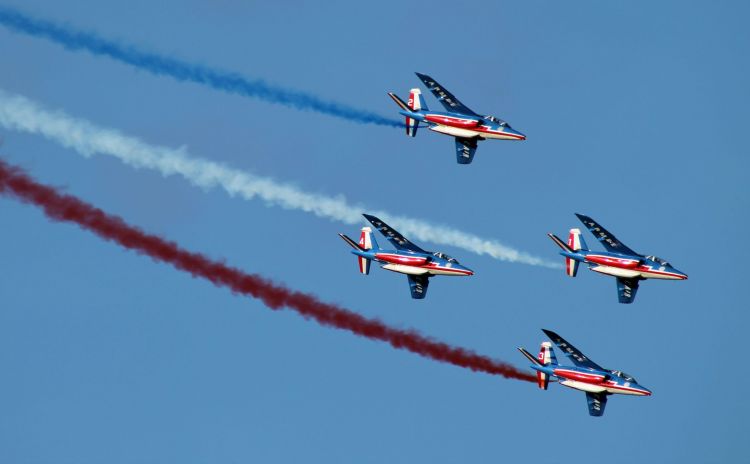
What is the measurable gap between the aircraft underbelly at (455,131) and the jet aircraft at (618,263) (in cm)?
637

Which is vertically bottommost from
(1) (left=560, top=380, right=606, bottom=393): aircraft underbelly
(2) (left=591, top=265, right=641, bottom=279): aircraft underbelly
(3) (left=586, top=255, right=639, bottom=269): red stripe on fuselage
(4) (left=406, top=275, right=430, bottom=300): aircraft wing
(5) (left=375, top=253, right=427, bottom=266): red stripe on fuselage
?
(1) (left=560, top=380, right=606, bottom=393): aircraft underbelly

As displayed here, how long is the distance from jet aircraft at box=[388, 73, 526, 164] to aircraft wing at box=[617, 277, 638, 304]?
8.86 m

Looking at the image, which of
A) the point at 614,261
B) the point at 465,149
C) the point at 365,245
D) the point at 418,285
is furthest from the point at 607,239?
the point at 365,245

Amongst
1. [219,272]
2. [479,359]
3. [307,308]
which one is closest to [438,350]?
[479,359]

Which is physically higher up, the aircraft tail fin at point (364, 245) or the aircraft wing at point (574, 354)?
the aircraft tail fin at point (364, 245)

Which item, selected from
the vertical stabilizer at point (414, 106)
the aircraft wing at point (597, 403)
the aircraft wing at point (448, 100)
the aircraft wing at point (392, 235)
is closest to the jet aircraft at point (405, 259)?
the aircraft wing at point (392, 235)

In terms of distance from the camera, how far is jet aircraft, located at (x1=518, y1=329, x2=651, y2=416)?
3228 inches

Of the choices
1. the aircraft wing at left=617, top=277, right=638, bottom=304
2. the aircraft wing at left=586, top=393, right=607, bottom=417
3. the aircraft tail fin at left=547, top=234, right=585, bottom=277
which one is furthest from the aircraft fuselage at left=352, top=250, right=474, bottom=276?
the aircraft wing at left=586, top=393, right=607, bottom=417

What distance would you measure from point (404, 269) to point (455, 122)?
26.1ft

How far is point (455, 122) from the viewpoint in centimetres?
8250

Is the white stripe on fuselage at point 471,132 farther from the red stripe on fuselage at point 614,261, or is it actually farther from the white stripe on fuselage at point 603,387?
the white stripe on fuselage at point 603,387

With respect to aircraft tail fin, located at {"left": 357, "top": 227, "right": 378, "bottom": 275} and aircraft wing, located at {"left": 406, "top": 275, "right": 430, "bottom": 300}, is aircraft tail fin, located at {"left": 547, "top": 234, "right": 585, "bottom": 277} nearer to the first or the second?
aircraft wing, located at {"left": 406, "top": 275, "right": 430, "bottom": 300}

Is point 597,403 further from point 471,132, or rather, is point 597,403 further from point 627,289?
point 471,132

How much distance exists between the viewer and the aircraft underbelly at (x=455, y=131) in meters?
82.2
